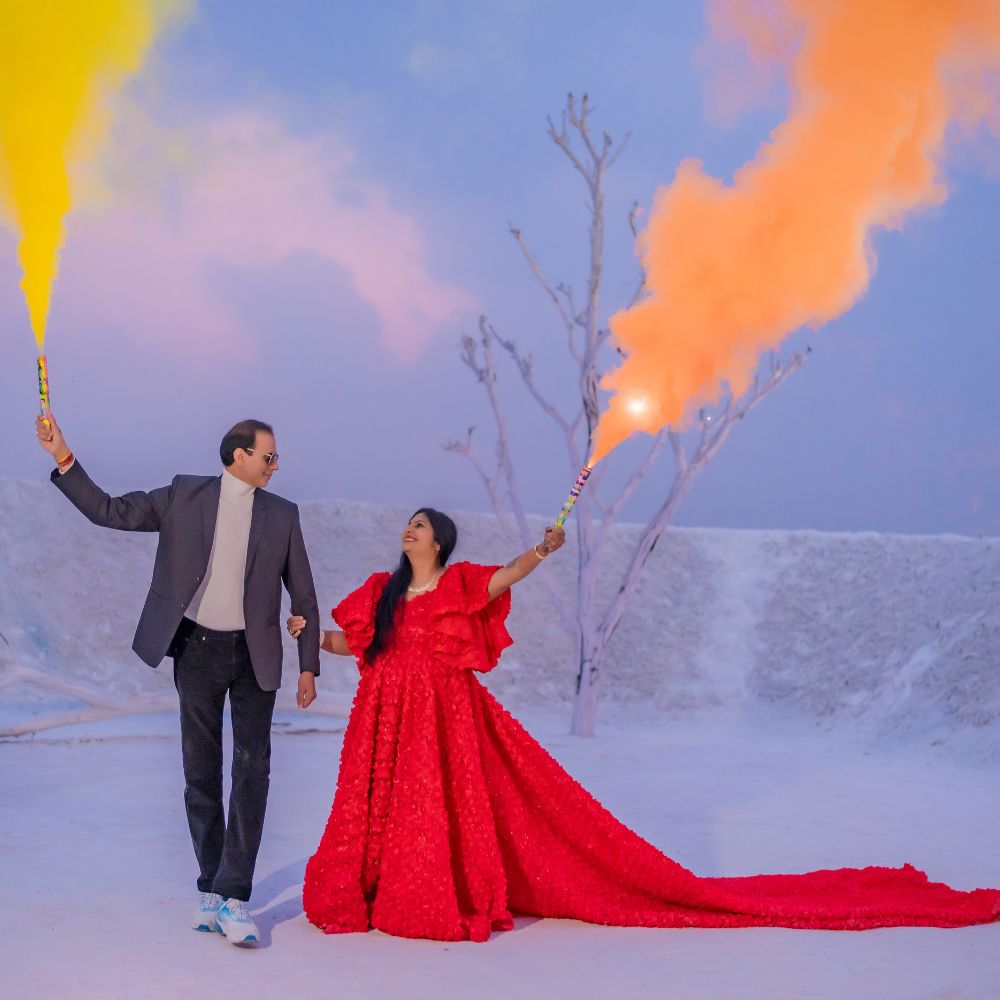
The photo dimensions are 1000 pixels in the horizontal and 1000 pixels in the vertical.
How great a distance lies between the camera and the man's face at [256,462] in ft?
16.4

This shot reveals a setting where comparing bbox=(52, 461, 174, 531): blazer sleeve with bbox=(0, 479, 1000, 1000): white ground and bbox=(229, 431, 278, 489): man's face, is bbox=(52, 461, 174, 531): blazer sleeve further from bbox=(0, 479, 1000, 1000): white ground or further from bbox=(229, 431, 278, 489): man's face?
bbox=(0, 479, 1000, 1000): white ground

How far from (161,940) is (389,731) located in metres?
1.23

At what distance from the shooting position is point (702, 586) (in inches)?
912

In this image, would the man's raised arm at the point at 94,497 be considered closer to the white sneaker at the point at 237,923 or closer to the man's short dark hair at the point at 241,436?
the man's short dark hair at the point at 241,436

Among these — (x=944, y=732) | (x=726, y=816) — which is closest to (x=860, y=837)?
(x=726, y=816)

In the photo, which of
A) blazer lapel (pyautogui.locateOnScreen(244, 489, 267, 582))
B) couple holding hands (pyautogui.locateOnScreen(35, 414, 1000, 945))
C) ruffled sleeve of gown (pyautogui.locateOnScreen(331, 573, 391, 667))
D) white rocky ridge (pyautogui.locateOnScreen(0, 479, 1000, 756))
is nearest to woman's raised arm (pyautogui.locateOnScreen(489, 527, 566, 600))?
couple holding hands (pyautogui.locateOnScreen(35, 414, 1000, 945))

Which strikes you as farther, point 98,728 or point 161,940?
point 98,728

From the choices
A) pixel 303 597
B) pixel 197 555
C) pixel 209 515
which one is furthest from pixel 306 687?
pixel 209 515

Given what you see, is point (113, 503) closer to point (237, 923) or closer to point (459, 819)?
point (237, 923)

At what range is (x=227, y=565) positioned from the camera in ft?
16.3

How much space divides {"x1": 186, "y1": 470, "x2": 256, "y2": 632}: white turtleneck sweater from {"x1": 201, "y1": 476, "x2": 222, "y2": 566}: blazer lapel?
26 mm

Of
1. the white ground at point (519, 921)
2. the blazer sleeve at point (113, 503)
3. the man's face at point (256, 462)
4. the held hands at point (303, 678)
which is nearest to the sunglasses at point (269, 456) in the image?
the man's face at point (256, 462)

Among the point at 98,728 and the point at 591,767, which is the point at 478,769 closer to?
the point at 591,767

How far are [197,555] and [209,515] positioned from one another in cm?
18
